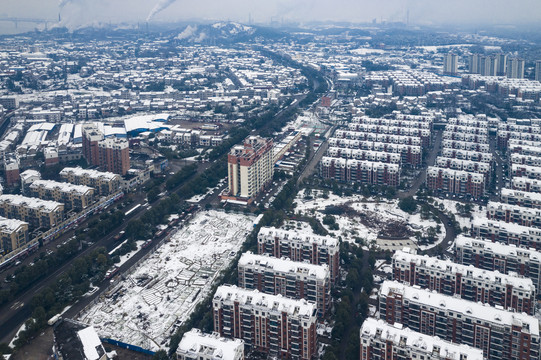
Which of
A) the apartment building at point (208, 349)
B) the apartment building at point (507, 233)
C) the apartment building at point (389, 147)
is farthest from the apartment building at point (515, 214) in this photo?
the apartment building at point (208, 349)

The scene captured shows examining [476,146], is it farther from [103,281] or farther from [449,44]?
[449,44]

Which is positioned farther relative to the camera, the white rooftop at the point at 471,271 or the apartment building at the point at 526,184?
the apartment building at the point at 526,184

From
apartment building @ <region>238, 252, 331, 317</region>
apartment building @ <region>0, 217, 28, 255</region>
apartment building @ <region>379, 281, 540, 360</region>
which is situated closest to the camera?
apartment building @ <region>379, 281, 540, 360</region>

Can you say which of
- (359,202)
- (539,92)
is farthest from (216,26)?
(359,202)

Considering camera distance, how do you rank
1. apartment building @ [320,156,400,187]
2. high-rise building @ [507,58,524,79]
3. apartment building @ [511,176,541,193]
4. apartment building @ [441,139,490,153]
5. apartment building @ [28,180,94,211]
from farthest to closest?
1. high-rise building @ [507,58,524,79]
2. apartment building @ [441,139,490,153]
3. apartment building @ [320,156,400,187]
4. apartment building @ [511,176,541,193]
5. apartment building @ [28,180,94,211]

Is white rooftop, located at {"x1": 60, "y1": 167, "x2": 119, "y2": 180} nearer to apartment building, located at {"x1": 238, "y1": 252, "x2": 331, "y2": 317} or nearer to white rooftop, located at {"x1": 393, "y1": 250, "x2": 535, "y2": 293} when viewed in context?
apartment building, located at {"x1": 238, "y1": 252, "x2": 331, "y2": 317}

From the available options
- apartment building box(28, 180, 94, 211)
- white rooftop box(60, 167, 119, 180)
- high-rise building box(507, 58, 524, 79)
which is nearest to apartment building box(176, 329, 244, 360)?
apartment building box(28, 180, 94, 211)

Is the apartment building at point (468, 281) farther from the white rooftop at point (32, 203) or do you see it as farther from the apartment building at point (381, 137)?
the apartment building at point (381, 137)
